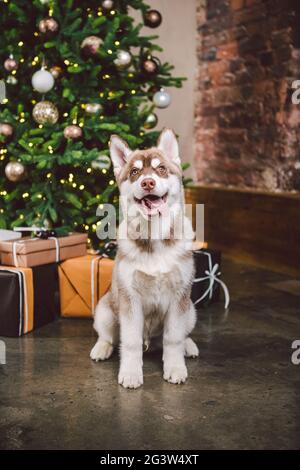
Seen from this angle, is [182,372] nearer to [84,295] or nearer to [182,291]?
[182,291]

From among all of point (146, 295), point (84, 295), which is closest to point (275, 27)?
point (84, 295)

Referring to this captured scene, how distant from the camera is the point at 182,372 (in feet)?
7.55

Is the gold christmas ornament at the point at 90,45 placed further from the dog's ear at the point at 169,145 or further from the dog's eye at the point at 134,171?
the dog's eye at the point at 134,171

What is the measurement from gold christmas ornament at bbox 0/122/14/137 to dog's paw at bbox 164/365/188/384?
1953mm

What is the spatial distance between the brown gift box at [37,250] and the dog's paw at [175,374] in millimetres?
1114

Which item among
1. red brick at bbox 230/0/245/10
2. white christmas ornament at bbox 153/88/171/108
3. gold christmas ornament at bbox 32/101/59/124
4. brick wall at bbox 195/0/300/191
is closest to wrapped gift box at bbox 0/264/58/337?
gold christmas ornament at bbox 32/101/59/124

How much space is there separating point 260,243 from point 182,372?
109 inches

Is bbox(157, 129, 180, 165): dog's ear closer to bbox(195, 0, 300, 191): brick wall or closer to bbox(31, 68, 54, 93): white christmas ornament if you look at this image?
bbox(31, 68, 54, 93): white christmas ornament


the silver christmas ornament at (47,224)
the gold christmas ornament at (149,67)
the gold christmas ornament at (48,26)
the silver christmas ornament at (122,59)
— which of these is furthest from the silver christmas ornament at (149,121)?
the silver christmas ornament at (47,224)

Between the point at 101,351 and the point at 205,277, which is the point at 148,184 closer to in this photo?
the point at 101,351

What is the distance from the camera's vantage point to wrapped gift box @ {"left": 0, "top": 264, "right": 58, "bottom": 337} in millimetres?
2871

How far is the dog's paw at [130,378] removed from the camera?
2217mm

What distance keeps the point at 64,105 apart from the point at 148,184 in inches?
66.5

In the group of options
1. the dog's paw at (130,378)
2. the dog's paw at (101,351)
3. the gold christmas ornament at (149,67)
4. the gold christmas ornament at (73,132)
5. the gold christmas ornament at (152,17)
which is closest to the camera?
the dog's paw at (130,378)
